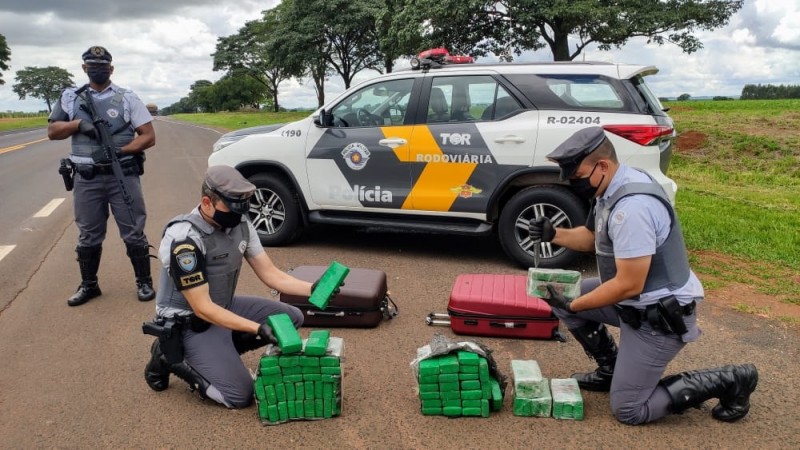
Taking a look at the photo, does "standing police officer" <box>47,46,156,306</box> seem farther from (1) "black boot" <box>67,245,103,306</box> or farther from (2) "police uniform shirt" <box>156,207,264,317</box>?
(2) "police uniform shirt" <box>156,207,264,317</box>

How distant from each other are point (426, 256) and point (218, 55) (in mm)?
65942

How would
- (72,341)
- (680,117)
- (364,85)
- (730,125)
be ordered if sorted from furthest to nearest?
1. (680,117)
2. (730,125)
3. (364,85)
4. (72,341)

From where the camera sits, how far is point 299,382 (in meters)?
3.27

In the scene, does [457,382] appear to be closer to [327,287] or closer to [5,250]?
[327,287]

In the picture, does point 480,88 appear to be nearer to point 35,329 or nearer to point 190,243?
point 190,243

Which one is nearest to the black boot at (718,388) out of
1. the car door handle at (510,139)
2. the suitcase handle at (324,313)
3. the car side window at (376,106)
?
the suitcase handle at (324,313)

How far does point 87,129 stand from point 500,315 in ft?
11.6

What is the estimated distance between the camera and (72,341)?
14.3 feet

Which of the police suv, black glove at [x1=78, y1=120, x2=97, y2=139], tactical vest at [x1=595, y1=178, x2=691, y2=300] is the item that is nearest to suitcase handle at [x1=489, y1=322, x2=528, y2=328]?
tactical vest at [x1=595, y1=178, x2=691, y2=300]

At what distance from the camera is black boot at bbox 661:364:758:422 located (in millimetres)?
3197

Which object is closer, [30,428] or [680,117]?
[30,428]

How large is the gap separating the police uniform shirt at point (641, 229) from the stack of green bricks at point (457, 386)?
0.85 metres

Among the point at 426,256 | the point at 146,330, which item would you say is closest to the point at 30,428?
the point at 146,330

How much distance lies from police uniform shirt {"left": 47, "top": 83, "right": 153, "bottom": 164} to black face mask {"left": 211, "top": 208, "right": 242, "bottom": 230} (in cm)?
233
